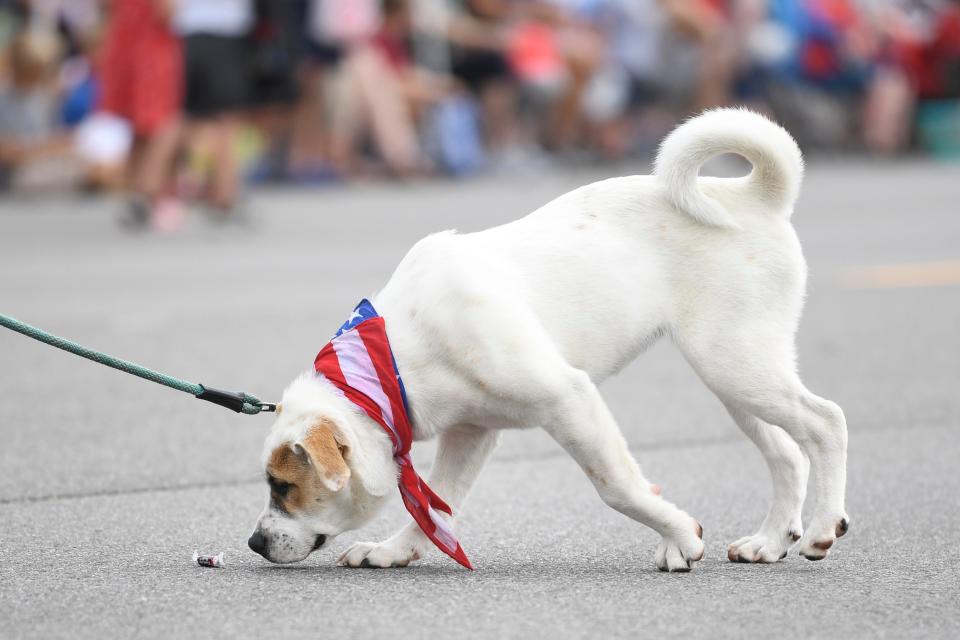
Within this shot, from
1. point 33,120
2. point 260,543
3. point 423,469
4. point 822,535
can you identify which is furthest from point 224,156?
point 822,535

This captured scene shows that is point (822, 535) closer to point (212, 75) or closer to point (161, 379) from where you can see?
point (161, 379)

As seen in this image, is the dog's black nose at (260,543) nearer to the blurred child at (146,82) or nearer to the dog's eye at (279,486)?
the dog's eye at (279,486)

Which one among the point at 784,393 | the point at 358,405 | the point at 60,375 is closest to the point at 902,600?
the point at 784,393

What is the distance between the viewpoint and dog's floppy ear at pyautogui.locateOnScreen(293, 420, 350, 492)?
3.84 meters

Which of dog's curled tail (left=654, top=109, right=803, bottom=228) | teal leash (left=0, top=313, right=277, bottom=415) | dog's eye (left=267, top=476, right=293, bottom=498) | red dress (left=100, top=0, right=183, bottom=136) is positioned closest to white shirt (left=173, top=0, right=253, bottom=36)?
red dress (left=100, top=0, right=183, bottom=136)

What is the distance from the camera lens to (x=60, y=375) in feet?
24.1

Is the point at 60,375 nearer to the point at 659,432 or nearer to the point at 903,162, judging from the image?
the point at 659,432

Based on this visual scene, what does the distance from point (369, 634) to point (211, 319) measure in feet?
18.5

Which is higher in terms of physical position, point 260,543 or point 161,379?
point 161,379

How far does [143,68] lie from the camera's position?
12367 mm

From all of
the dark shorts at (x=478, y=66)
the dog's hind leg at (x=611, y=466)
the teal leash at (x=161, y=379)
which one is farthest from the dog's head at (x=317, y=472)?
the dark shorts at (x=478, y=66)

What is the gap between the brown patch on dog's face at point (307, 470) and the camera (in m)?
3.85

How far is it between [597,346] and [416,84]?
1333 cm

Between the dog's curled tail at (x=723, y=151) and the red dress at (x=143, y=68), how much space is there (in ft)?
28.4
